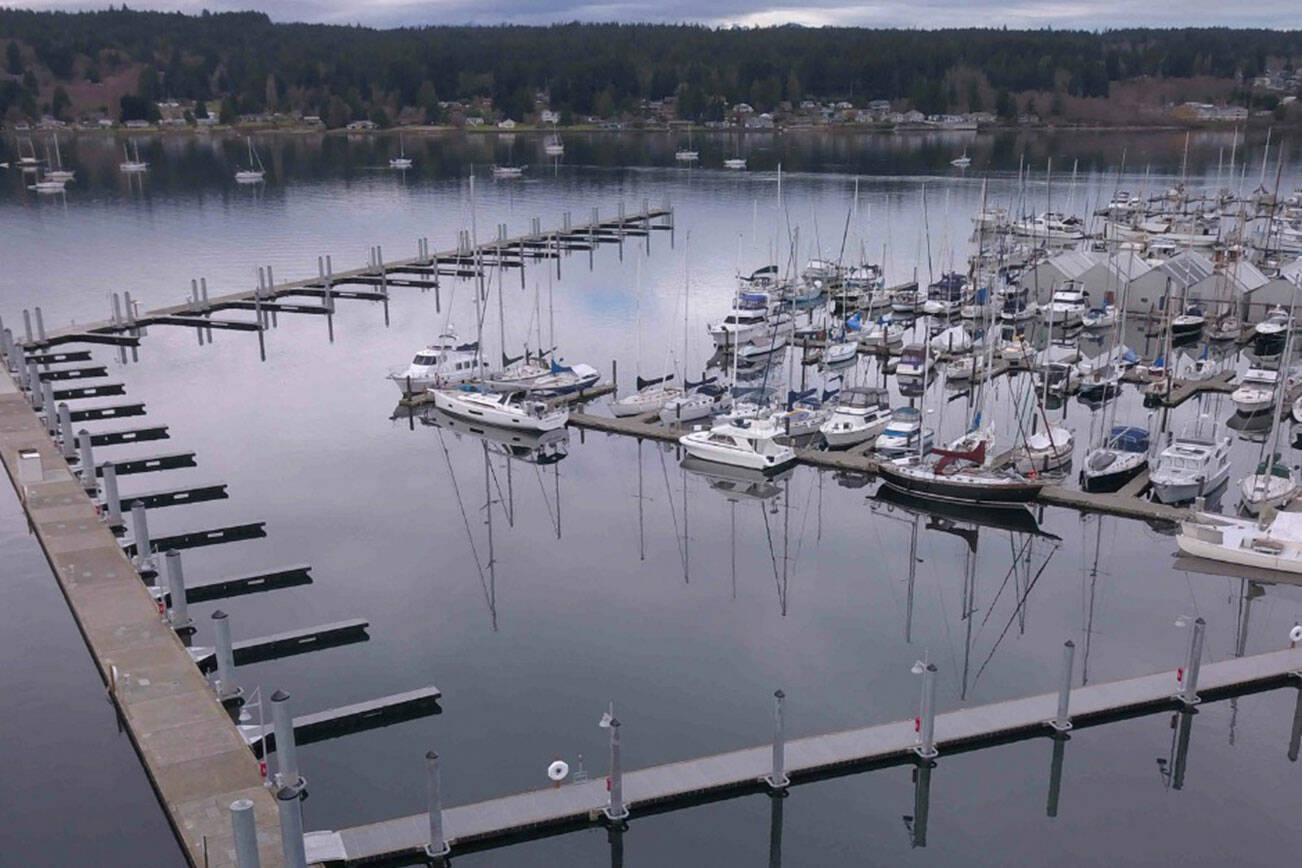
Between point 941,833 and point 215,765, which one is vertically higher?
point 215,765

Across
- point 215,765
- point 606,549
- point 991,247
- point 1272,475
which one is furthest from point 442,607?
point 991,247

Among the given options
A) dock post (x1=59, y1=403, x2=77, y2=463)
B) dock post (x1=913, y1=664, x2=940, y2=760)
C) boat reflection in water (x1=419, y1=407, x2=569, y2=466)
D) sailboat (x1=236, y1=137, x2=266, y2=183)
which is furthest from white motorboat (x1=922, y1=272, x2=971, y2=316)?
sailboat (x1=236, y1=137, x2=266, y2=183)

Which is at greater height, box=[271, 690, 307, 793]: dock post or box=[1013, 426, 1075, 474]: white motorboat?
box=[271, 690, 307, 793]: dock post

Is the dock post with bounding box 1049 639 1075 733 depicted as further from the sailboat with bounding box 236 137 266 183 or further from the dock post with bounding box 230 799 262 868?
the sailboat with bounding box 236 137 266 183

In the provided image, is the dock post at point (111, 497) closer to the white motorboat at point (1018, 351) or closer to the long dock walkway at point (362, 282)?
the long dock walkway at point (362, 282)

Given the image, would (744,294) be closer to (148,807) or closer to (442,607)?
(442,607)

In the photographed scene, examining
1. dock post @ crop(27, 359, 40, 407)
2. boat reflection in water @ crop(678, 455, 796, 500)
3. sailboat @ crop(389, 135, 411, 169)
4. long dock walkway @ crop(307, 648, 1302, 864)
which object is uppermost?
sailboat @ crop(389, 135, 411, 169)

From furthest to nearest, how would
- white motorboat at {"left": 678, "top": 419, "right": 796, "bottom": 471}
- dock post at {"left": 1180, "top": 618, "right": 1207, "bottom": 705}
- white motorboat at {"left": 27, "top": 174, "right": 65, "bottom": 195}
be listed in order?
white motorboat at {"left": 27, "top": 174, "right": 65, "bottom": 195}
white motorboat at {"left": 678, "top": 419, "right": 796, "bottom": 471}
dock post at {"left": 1180, "top": 618, "right": 1207, "bottom": 705}
